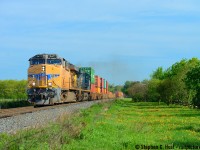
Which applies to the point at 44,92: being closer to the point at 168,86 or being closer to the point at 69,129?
the point at 69,129

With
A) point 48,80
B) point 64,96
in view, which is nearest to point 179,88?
point 64,96

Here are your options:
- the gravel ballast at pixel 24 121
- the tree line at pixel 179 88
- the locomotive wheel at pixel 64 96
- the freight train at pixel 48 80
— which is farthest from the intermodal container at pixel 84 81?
the gravel ballast at pixel 24 121

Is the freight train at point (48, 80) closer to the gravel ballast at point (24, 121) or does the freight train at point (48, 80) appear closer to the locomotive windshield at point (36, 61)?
the locomotive windshield at point (36, 61)

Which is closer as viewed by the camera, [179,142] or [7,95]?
[179,142]

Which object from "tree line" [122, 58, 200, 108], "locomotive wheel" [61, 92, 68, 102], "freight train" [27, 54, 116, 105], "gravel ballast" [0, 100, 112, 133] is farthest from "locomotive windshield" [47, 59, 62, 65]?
"gravel ballast" [0, 100, 112, 133]

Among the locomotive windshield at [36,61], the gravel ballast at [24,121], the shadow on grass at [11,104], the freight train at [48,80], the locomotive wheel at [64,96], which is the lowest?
the gravel ballast at [24,121]

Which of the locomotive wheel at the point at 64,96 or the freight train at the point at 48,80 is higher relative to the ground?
the freight train at the point at 48,80

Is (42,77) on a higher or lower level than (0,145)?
higher

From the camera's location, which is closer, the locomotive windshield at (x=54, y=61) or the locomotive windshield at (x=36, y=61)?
the locomotive windshield at (x=36, y=61)

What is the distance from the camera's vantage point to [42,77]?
33250mm

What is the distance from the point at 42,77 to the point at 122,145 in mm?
22557

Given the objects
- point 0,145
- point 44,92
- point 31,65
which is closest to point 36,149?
point 0,145

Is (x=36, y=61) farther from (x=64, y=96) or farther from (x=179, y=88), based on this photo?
(x=179, y=88)

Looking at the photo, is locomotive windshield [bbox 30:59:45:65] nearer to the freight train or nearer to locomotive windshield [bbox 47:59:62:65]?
the freight train
